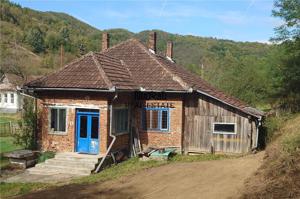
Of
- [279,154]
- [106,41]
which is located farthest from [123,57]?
[279,154]

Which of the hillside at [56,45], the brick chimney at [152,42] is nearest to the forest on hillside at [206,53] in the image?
the hillside at [56,45]

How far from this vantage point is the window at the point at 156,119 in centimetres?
2359

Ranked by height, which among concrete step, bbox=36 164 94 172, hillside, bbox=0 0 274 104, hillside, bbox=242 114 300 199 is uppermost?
hillside, bbox=0 0 274 104

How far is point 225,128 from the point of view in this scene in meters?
23.2

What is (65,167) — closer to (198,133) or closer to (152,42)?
(198,133)

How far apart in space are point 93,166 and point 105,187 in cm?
460

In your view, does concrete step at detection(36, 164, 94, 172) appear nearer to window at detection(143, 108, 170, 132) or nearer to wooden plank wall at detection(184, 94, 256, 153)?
window at detection(143, 108, 170, 132)

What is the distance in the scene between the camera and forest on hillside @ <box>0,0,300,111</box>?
31953 mm

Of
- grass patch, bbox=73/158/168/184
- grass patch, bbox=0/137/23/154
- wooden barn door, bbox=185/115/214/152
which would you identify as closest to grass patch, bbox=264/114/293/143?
wooden barn door, bbox=185/115/214/152

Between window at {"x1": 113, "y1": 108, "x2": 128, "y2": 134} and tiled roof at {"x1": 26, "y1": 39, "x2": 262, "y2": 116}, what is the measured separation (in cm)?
137

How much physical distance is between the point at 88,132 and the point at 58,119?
1882 millimetres

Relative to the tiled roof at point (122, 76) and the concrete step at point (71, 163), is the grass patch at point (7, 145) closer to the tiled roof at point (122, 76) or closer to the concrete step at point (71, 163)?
the concrete step at point (71, 163)

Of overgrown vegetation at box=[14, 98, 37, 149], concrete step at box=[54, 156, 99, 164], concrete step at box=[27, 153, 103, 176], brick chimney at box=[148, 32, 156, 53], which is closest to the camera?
concrete step at box=[27, 153, 103, 176]

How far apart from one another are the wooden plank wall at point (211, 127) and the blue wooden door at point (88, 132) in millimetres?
5187
